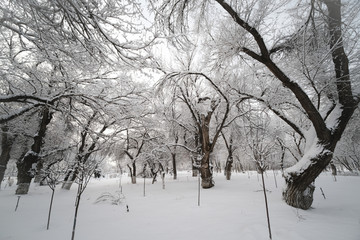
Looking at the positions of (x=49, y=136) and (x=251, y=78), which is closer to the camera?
(x=251, y=78)

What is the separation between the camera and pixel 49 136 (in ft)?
49.0

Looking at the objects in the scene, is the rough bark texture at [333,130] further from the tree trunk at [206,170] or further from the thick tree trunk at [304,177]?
the tree trunk at [206,170]

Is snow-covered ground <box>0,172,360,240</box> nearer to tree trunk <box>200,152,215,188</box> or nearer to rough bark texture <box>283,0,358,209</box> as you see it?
rough bark texture <box>283,0,358,209</box>

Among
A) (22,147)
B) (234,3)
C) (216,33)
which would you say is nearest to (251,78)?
(216,33)

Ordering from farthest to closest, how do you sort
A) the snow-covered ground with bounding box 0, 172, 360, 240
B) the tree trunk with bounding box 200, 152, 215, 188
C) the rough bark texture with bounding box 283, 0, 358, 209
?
the tree trunk with bounding box 200, 152, 215, 188
the rough bark texture with bounding box 283, 0, 358, 209
the snow-covered ground with bounding box 0, 172, 360, 240

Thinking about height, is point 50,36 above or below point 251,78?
below

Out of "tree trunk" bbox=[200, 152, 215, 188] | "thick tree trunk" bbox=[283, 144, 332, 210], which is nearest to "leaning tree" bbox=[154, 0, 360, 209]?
"thick tree trunk" bbox=[283, 144, 332, 210]

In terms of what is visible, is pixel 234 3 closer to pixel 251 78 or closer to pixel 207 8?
pixel 207 8

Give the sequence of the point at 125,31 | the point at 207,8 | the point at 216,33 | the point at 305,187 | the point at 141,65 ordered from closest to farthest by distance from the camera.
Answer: the point at 125,31
the point at 141,65
the point at 207,8
the point at 305,187
the point at 216,33

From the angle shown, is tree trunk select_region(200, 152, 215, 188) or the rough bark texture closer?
the rough bark texture

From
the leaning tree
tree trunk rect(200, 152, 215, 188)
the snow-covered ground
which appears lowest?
the snow-covered ground

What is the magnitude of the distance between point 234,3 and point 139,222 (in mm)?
6870

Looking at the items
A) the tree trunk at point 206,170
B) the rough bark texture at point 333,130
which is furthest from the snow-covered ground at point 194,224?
the tree trunk at point 206,170

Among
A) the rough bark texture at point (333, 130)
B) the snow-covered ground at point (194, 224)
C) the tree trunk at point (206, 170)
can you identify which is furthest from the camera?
the tree trunk at point (206, 170)
